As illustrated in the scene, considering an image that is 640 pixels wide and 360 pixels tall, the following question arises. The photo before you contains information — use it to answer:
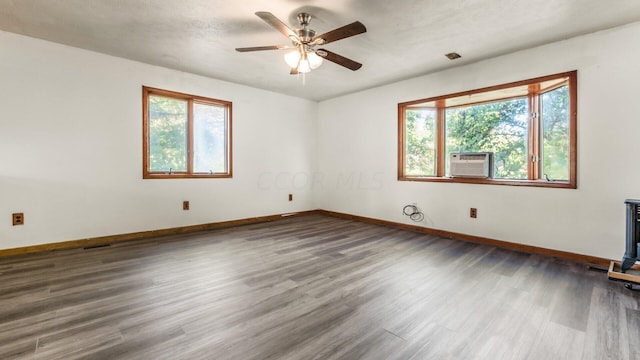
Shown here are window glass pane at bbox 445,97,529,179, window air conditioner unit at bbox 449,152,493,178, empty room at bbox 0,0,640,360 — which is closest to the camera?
empty room at bbox 0,0,640,360

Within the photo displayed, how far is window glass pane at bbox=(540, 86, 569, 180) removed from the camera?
3070mm

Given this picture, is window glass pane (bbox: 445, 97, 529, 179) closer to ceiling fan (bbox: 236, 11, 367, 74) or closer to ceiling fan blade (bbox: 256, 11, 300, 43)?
ceiling fan (bbox: 236, 11, 367, 74)

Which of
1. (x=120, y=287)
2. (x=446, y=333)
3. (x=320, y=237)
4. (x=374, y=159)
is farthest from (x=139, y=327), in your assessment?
(x=374, y=159)

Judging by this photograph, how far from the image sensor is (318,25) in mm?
2684

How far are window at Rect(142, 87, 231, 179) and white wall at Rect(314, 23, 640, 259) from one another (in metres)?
2.56

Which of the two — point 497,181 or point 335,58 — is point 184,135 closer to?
point 335,58

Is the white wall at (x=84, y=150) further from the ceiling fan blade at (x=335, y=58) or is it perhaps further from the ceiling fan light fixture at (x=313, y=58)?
the ceiling fan blade at (x=335, y=58)

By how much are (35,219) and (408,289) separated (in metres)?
3.99

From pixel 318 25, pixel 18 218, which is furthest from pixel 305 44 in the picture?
pixel 18 218

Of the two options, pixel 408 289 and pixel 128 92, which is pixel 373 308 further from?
pixel 128 92

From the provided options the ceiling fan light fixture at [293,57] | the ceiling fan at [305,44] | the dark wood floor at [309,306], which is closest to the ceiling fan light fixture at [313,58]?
the ceiling fan at [305,44]

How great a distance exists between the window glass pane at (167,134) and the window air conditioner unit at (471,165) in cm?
391

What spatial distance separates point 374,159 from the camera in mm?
4898

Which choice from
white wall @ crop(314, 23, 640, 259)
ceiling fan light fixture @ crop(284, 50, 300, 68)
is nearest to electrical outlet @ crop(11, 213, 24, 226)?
ceiling fan light fixture @ crop(284, 50, 300, 68)
